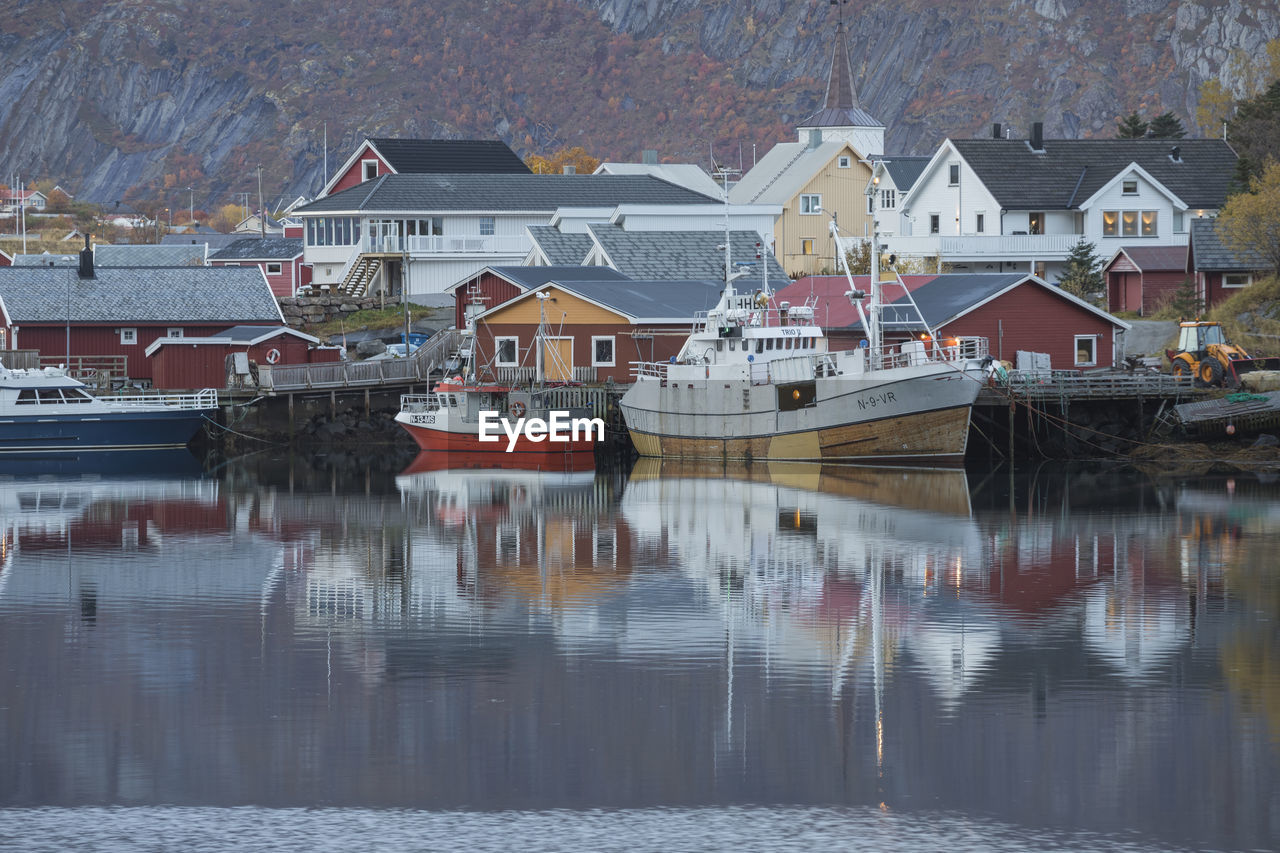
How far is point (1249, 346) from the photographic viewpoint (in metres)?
57.0

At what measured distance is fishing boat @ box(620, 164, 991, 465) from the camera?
50062 mm

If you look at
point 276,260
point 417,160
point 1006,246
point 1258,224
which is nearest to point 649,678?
point 1258,224

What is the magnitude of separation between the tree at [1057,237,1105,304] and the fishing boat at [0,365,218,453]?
3223 centimetres

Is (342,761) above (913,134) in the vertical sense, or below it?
below

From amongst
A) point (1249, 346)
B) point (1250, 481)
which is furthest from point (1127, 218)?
point (1250, 481)

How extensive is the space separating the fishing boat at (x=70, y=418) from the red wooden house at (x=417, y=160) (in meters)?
31.3

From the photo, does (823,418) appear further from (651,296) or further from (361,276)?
(361,276)

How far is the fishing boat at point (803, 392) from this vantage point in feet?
164

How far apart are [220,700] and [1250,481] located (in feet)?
98.7

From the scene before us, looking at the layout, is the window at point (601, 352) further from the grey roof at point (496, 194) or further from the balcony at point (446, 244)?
the grey roof at point (496, 194)

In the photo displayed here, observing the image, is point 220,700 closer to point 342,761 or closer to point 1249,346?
point 342,761

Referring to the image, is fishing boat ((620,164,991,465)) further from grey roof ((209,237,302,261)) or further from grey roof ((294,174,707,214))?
grey roof ((209,237,302,261))

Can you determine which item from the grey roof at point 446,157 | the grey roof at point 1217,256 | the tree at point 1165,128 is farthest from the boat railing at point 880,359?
the tree at point 1165,128

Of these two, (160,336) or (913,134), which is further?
(913,134)
